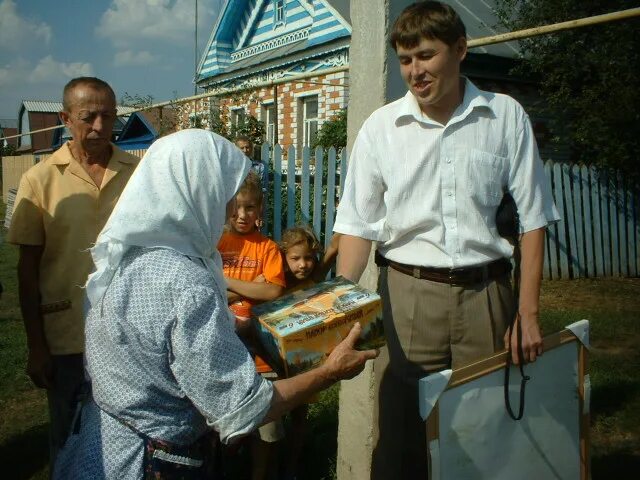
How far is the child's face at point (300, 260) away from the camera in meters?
3.33

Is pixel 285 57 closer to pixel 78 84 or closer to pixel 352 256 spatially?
pixel 78 84

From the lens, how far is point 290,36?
50.3 ft

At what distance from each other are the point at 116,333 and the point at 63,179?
144 cm

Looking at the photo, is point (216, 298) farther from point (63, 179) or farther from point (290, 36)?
point (290, 36)

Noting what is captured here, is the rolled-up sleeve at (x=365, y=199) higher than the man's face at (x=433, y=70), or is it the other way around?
the man's face at (x=433, y=70)

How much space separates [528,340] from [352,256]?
746mm

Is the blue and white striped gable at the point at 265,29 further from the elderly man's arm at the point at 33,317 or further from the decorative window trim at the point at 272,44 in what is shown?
the elderly man's arm at the point at 33,317

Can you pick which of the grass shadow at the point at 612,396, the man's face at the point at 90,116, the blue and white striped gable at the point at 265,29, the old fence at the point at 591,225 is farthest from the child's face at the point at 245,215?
the blue and white striped gable at the point at 265,29

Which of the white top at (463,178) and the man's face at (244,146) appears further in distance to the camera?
the man's face at (244,146)

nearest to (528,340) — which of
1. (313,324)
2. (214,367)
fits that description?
(313,324)

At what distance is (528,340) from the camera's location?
212cm

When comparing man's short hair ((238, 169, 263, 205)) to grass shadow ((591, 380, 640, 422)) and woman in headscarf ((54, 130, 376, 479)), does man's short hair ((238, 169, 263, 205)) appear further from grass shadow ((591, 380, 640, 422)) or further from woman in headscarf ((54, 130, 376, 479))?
grass shadow ((591, 380, 640, 422))

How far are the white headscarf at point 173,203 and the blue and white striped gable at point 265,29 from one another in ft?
38.0

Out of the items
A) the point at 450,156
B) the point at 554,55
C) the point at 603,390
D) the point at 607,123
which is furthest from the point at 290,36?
the point at 450,156
